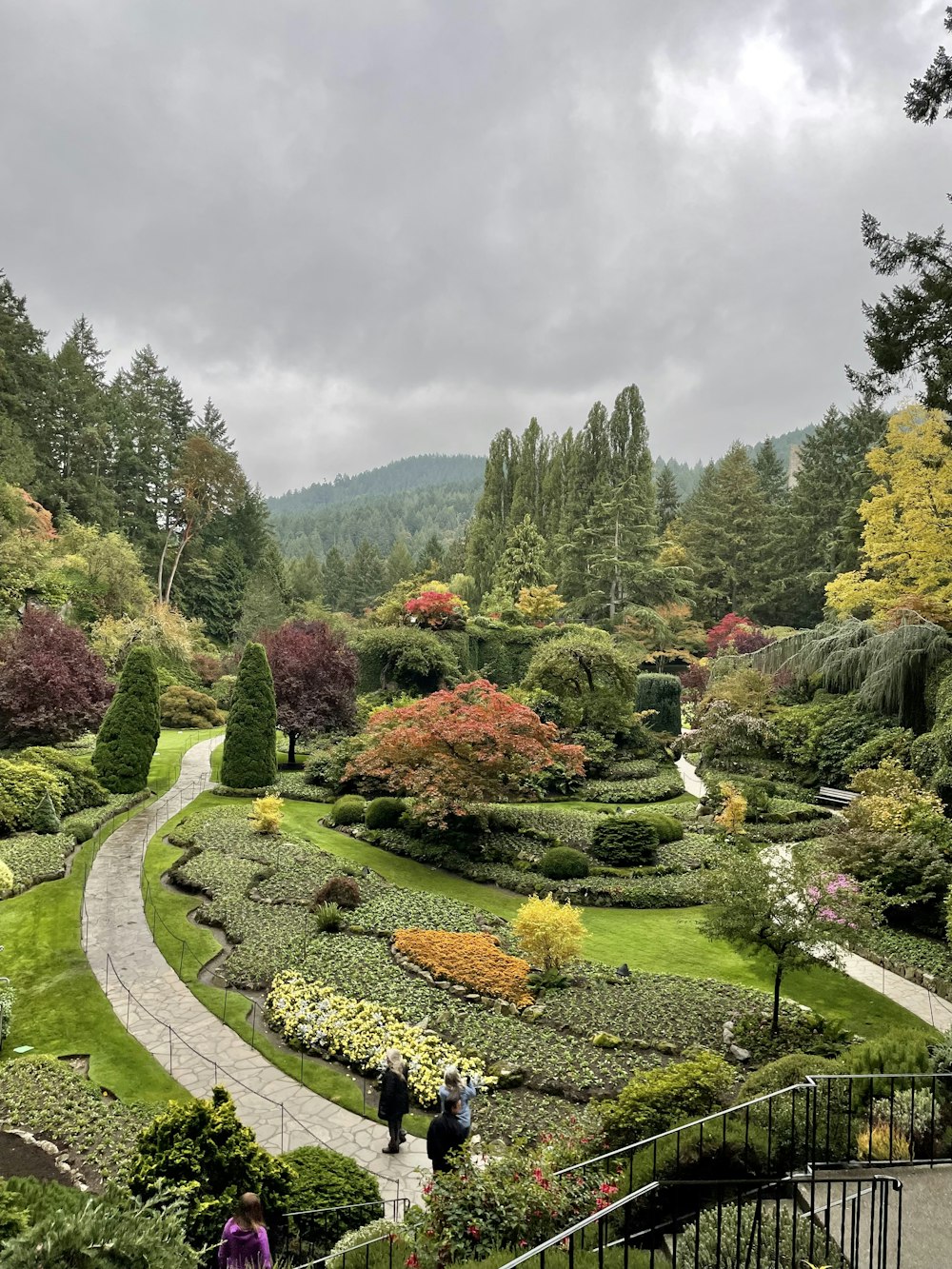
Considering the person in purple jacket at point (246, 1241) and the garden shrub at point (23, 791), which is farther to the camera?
the garden shrub at point (23, 791)

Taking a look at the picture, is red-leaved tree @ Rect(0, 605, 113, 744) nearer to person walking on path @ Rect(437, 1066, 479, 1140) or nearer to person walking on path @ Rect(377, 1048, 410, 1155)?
person walking on path @ Rect(377, 1048, 410, 1155)

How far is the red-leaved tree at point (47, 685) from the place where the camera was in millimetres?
20484

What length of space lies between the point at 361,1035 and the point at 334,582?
7141 centimetres

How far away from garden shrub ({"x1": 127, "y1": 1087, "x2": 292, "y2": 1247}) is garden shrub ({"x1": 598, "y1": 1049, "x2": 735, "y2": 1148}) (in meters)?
3.15

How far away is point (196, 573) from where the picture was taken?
50938 mm

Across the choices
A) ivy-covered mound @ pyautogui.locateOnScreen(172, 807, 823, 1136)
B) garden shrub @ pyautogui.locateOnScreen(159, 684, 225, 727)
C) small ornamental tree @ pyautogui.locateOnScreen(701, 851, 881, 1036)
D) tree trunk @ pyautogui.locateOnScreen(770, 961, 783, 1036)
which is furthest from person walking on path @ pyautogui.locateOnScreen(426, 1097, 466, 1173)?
garden shrub @ pyautogui.locateOnScreen(159, 684, 225, 727)

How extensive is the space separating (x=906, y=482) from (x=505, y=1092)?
22.0m

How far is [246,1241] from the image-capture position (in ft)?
17.4

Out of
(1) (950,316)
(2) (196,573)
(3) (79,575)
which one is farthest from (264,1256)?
(2) (196,573)

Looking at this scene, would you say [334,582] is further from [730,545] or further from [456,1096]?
[456,1096]

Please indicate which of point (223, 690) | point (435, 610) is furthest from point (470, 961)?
point (223, 690)

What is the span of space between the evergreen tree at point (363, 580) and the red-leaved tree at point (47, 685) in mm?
53538

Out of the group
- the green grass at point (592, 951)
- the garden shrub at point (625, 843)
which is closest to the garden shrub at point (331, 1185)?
the green grass at point (592, 951)

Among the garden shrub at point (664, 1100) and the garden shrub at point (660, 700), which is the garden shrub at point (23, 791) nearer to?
the garden shrub at point (664, 1100)
